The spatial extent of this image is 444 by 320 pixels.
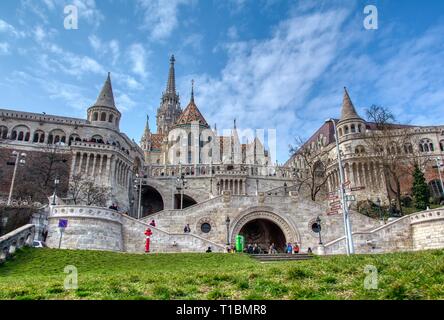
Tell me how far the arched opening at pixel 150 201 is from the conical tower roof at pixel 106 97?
13386mm

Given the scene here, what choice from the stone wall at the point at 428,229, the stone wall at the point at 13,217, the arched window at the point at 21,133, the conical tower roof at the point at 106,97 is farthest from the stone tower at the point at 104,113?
the stone wall at the point at 428,229

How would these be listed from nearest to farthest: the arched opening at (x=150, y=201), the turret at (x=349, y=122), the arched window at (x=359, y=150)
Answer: the arched window at (x=359, y=150) → the turret at (x=349, y=122) → the arched opening at (x=150, y=201)

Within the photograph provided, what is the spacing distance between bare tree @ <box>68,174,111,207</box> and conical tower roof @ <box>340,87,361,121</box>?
1428 inches

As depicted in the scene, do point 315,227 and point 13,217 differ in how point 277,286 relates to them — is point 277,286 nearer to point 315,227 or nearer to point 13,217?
point 315,227

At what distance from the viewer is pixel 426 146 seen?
164ft

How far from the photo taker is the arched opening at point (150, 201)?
51.6 m

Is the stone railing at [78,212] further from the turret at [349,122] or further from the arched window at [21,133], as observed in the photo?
the turret at [349,122]

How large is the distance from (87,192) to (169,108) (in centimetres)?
5482

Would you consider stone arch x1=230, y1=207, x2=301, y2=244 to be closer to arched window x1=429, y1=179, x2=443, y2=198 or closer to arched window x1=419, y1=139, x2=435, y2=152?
arched window x1=429, y1=179, x2=443, y2=198

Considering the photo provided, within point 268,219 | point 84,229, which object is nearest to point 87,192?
point 84,229
